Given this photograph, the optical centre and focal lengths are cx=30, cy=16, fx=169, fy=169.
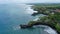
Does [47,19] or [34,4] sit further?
[34,4]

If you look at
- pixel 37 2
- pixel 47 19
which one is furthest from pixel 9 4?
pixel 47 19

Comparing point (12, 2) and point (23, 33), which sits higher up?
point (12, 2)

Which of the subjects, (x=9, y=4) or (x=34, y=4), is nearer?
(x=9, y=4)

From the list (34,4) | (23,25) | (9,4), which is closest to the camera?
(23,25)

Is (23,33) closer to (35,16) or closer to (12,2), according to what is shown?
(35,16)

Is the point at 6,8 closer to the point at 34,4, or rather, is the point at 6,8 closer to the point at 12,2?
the point at 12,2

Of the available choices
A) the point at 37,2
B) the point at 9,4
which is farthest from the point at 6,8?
the point at 37,2

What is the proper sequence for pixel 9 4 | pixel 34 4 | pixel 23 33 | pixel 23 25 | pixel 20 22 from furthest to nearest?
1. pixel 34 4
2. pixel 9 4
3. pixel 20 22
4. pixel 23 25
5. pixel 23 33
